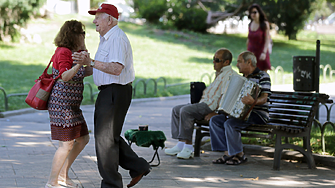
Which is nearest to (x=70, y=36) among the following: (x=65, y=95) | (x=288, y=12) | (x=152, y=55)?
(x=65, y=95)

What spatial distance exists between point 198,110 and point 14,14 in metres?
21.0

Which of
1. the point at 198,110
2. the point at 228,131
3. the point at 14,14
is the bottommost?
the point at 228,131

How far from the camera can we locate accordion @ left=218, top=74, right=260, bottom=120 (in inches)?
241

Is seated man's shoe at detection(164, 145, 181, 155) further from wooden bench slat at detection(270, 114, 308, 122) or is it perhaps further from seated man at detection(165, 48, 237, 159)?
wooden bench slat at detection(270, 114, 308, 122)

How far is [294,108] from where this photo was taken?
6461 mm

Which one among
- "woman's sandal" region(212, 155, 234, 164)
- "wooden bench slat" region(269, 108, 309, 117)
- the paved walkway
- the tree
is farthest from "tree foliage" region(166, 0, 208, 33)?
"woman's sandal" region(212, 155, 234, 164)

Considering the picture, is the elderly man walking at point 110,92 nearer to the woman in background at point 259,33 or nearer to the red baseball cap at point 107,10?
the red baseball cap at point 107,10

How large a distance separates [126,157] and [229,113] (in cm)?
201

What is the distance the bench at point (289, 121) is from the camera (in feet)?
19.8

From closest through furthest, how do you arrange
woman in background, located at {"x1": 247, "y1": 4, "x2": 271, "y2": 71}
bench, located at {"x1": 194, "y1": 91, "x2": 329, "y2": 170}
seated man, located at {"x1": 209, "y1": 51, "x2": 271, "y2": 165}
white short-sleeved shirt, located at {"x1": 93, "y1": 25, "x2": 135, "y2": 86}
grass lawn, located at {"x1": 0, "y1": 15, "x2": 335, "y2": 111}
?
white short-sleeved shirt, located at {"x1": 93, "y1": 25, "x2": 135, "y2": 86} → bench, located at {"x1": 194, "y1": 91, "x2": 329, "y2": 170} → seated man, located at {"x1": 209, "y1": 51, "x2": 271, "y2": 165} → woman in background, located at {"x1": 247, "y1": 4, "x2": 271, "y2": 71} → grass lawn, located at {"x1": 0, "y1": 15, "x2": 335, "y2": 111}

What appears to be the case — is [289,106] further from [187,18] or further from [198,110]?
[187,18]

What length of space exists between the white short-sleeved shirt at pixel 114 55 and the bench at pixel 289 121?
7.86ft

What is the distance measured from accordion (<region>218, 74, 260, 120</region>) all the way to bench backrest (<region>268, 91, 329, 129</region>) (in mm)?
678

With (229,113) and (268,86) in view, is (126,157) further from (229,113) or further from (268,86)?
(268,86)
